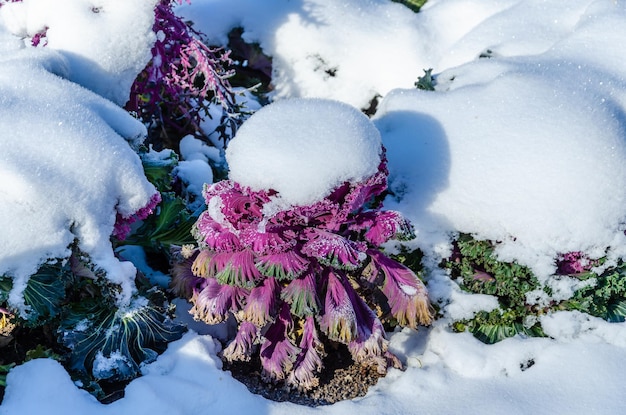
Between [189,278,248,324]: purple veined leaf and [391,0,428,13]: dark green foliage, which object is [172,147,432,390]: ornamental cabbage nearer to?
[189,278,248,324]: purple veined leaf

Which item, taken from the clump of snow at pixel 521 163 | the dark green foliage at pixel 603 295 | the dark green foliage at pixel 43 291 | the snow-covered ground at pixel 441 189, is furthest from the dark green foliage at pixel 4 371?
the dark green foliage at pixel 603 295

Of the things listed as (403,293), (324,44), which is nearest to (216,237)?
(403,293)

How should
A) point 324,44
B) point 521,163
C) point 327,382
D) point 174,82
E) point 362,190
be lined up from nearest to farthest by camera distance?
1. point 362,190
2. point 327,382
3. point 521,163
4. point 174,82
5. point 324,44

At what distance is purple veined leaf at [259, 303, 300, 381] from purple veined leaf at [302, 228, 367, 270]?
25 centimetres

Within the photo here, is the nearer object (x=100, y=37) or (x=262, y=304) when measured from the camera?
(x=262, y=304)

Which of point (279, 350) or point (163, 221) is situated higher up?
point (163, 221)

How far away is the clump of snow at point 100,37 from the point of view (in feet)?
7.34

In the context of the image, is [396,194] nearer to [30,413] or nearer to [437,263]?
[437,263]

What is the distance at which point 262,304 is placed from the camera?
5.75 ft

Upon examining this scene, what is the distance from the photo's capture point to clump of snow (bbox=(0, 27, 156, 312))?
5.56ft

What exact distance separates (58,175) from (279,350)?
0.78 m

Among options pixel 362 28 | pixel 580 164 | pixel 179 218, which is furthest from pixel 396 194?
pixel 362 28

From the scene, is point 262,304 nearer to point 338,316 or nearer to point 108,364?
point 338,316

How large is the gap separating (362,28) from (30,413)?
2.33 metres
